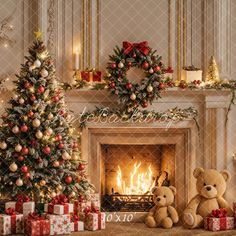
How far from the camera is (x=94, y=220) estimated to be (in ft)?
19.1

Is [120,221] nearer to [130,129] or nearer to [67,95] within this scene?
[130,129]

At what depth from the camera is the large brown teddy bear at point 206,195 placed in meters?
6.04

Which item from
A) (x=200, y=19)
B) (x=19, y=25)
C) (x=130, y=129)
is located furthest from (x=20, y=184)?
(x=200, y=19)

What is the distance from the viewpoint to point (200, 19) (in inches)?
253

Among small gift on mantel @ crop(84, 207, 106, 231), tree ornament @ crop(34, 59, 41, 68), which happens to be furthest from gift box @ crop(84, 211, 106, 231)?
tree ornament @ crop(34, 59, 41, 68)

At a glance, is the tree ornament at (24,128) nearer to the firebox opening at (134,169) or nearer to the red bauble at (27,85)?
the red bauble at (27,85)

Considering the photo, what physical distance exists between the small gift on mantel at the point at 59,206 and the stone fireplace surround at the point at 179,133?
0.79m

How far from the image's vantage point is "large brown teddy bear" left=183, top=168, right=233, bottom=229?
238 inches

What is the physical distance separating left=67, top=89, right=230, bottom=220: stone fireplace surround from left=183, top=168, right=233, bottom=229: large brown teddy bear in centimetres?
23

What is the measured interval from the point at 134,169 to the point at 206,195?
975 mm

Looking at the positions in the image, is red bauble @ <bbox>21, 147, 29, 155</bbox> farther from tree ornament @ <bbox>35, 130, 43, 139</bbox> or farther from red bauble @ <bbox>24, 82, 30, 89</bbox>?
red bauble @ <bbox>24, 82, 30, 89</bbox>

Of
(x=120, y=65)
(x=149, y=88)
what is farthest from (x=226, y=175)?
(x=120, y=65)

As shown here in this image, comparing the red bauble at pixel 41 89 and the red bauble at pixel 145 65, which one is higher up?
the red bauble at pixel 145 65

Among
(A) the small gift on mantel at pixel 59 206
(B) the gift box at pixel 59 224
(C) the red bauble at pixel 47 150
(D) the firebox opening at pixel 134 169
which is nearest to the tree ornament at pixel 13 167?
(C) the red bauble at pixel 47 150
